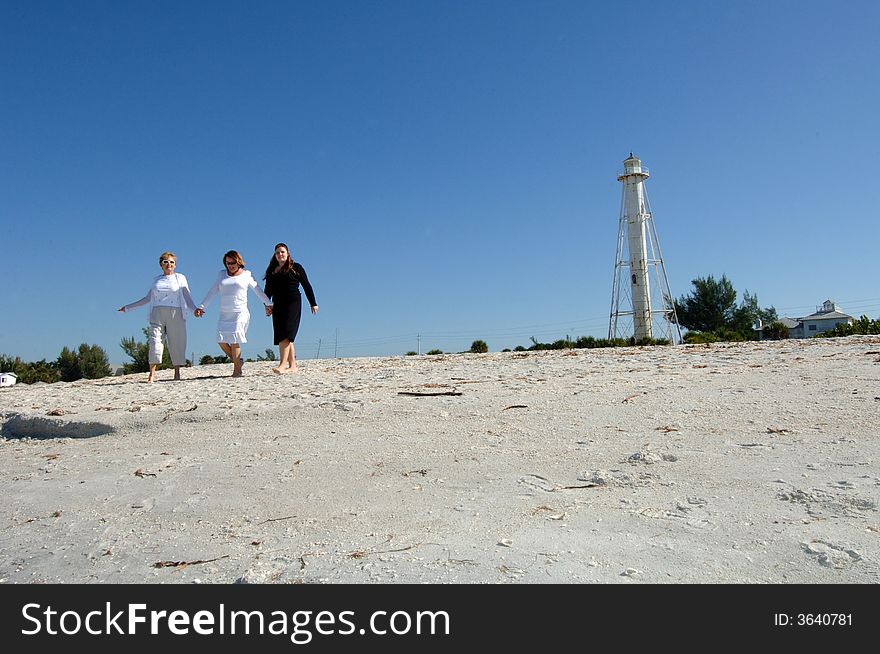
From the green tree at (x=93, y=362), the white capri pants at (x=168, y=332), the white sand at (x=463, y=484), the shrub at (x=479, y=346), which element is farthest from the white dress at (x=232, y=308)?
the green tree at (x=93, y=362)

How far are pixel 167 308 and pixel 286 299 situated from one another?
5.37 feet

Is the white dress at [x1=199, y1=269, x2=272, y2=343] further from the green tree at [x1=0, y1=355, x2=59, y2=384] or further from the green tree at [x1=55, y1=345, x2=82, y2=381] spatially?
the green tree at [x1=55, y1=345, x2=82, y2=381]

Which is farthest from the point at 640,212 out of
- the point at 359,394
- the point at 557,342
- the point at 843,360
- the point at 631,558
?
the point at 631,558

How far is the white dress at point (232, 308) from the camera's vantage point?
27.5 ft

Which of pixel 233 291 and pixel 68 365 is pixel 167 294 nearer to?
pixel 233 291

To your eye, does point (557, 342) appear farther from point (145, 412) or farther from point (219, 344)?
point (145, 412)

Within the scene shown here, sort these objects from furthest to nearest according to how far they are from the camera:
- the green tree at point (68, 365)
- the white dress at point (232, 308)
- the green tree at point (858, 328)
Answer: the green tree at point (68, 365) < the green tree at point (858, 328) < the white dress at point (232, 308)

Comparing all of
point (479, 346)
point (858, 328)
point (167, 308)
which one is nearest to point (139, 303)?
point (167, 308)

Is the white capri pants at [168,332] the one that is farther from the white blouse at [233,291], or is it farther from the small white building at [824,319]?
the small white building at [824,319]

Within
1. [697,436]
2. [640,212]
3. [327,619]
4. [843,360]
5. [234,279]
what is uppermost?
[640,212]

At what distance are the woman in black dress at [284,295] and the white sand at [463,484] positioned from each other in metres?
2.53

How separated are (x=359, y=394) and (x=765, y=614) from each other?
4222mm

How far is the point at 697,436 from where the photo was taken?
3979mm

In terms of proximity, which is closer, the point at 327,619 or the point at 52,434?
the point at 327,619
